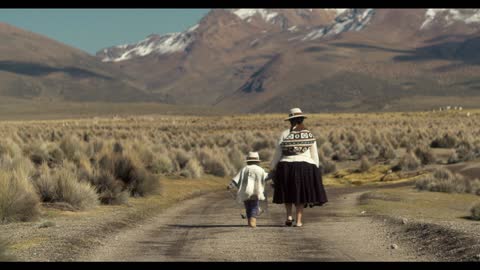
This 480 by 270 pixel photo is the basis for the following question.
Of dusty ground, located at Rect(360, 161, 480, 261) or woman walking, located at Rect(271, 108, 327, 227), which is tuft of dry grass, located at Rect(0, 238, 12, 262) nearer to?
dusty ground, located at Rect(360, 161, 480, 261)

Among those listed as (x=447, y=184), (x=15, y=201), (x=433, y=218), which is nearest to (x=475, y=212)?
(x=433, y=218)

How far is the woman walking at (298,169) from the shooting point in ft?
53.2

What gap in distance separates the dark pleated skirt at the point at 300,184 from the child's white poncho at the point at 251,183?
18.5 inches

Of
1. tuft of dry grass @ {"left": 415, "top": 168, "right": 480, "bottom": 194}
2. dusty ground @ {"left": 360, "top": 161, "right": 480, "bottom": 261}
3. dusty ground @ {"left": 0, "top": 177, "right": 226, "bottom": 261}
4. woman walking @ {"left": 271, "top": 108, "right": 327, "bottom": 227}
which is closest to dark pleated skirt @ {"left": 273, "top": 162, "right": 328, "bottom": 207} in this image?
woman walking @ {"left": 271, "top": 108, "right": 327, "bottom": 227}

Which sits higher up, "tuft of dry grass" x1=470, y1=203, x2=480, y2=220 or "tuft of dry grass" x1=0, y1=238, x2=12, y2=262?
"tuft of dry grass" x1=0, y1=238, x2=12, y2=262

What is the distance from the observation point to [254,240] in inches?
564

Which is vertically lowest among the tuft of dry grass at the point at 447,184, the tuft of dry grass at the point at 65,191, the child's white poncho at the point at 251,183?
the tuft of dry grass at the point at 447,184

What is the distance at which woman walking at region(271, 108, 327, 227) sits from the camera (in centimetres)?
1622

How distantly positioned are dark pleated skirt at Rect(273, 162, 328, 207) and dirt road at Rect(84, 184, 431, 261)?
54 cm

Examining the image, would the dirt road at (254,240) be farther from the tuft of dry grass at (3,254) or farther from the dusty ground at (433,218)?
the tuft of dry grass at (3,254)

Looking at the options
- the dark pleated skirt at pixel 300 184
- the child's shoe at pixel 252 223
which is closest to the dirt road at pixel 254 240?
the child's shoe at pixel 252 223

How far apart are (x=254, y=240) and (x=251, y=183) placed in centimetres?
252
